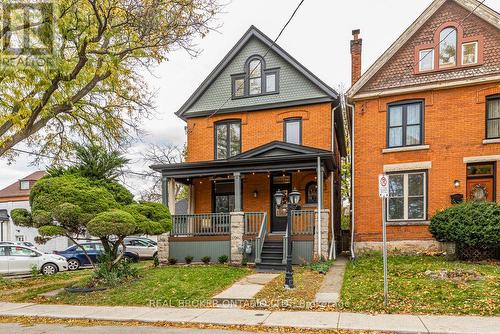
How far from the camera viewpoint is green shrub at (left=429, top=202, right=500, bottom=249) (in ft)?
36.6

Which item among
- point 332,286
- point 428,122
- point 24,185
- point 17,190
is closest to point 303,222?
point 332,286

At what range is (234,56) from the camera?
17.2 metres

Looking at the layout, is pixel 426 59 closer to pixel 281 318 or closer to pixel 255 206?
pixel 255 206

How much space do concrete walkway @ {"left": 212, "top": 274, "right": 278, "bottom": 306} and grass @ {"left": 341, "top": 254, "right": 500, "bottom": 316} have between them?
2.32 meters

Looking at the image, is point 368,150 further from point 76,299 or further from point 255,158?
point 76,299

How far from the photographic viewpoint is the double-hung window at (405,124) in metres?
14.7

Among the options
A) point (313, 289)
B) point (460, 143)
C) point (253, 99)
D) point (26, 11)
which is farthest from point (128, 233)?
point (460, 143)

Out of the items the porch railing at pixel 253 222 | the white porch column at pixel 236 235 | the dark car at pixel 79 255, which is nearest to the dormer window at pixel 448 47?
the porch railing at pixel 253 222

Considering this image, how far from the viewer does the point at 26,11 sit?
8516mm

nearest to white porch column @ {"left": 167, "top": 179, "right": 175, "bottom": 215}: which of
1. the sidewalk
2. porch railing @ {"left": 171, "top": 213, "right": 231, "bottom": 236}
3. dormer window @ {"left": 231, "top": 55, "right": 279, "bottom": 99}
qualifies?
porch railing @ {"left": 171, "top": 213, "right": 231, "bottom": 236}

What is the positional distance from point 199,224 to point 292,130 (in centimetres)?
585

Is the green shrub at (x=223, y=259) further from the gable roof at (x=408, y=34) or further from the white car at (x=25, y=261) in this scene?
the gable roof at (x=408, y=34)

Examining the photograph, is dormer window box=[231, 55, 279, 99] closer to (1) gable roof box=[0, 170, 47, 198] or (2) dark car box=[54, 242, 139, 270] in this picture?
(2) dark car box=[54, 242, 139, 270]

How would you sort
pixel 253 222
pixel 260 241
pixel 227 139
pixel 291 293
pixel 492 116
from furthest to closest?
pixel 227 139 < pixel 253 222 < pixel 492 116 < pixel 260 241 < pixel 291 293
